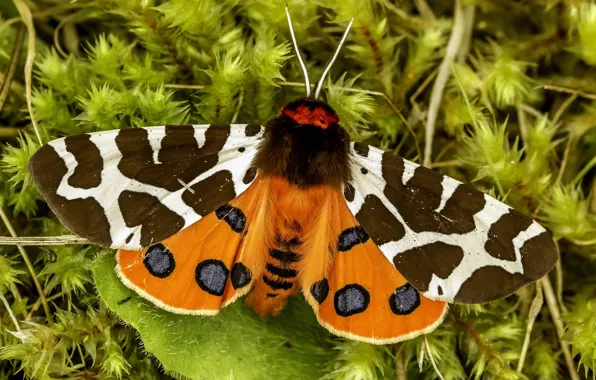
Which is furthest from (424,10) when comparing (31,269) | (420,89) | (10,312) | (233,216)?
(10,312)

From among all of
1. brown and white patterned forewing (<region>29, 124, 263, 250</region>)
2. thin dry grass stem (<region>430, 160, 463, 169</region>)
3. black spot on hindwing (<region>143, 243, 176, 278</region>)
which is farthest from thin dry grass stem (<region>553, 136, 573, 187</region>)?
black spot on hindwing (<region>143, 243, 176, 278</region>)

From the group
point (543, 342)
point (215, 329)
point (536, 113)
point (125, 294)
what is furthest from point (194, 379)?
point (536, 113)

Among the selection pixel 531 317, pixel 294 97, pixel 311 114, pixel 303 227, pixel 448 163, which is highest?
pixel 311 114

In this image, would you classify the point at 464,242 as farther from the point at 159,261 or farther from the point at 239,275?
the point at 159,261

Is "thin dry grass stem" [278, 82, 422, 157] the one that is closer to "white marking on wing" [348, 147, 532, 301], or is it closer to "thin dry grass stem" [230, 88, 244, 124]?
"thin dry grass stem" [230, 88, 244, 124]

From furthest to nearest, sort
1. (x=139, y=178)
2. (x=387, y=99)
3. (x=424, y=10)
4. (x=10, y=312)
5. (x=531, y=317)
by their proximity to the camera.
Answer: (x=424, y=10) < (x=387, y=99) < (x=531, y=317) < (x=10, y=312) < (x=139, y=178)

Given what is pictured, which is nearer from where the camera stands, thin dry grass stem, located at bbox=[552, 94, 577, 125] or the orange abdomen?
the orange abdomen

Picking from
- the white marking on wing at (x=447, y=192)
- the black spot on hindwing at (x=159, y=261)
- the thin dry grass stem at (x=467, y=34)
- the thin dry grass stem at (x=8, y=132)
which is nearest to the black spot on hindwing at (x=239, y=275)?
the black spot on hindwing at (x=159, y=261)
